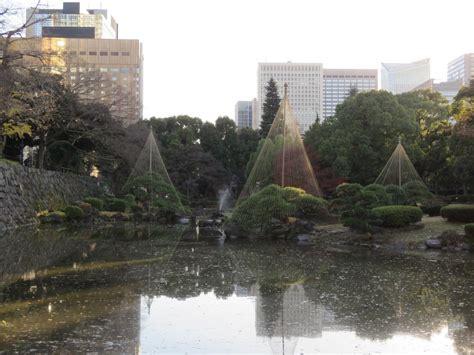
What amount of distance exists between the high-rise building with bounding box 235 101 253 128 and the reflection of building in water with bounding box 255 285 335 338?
297 ft

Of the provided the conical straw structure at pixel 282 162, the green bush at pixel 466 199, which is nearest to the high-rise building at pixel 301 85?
the green bush at pixel 466 199

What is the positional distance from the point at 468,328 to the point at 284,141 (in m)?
15.1

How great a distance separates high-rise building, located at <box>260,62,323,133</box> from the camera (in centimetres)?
7056

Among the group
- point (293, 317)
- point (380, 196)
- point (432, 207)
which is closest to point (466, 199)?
point (432, 207)

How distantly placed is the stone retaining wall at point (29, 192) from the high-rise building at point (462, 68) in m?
48.2

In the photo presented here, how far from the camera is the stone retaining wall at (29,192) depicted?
70.0 feet

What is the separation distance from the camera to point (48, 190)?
2755 centimetres

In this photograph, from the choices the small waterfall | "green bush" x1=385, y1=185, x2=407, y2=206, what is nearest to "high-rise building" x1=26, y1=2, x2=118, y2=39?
the small waterfall

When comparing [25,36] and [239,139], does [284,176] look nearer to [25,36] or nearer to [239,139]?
[25,36]

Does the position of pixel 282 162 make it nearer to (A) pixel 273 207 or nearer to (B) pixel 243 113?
(A) pixel 273 207

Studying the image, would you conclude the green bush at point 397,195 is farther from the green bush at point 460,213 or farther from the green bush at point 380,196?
the green bush at point 460,213

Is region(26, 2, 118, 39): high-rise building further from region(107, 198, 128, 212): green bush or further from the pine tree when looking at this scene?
region(107, 198, 128, 212): green bush

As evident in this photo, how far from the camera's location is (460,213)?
56.1 ft

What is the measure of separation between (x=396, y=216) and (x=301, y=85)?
58.6 m
